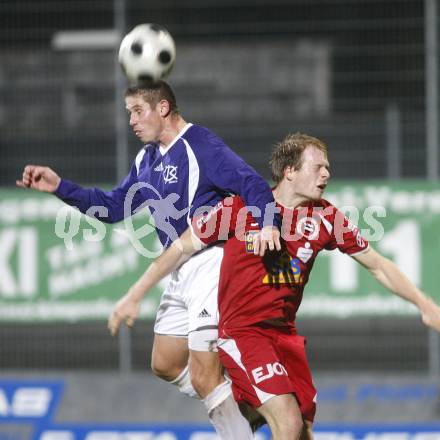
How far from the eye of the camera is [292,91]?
1284cm

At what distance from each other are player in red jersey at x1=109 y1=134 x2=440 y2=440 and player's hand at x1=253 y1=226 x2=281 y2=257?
0.10 m

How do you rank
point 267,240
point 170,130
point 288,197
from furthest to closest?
point 170,130 < point 288,197 < point 267,240

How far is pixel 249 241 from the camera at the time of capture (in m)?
5.34

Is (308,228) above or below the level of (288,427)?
above

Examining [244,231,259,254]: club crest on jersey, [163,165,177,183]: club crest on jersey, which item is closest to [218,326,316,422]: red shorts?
[244,231,259,254]: club crest on jersey

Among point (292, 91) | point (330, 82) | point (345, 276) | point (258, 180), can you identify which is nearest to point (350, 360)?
point (345, 276)

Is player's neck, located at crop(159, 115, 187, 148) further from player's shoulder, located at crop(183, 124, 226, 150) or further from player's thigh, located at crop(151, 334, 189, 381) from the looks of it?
player's thigh, located at crop(151, 334, 189, 381)

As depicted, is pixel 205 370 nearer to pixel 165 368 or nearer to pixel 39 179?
pixel 165 368

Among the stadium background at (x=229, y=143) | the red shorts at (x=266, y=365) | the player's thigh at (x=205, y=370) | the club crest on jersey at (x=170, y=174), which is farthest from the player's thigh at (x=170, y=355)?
the stadium background at (x=229, y=143)

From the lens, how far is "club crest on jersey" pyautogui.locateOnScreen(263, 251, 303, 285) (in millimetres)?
5328

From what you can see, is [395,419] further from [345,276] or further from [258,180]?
[258,180]

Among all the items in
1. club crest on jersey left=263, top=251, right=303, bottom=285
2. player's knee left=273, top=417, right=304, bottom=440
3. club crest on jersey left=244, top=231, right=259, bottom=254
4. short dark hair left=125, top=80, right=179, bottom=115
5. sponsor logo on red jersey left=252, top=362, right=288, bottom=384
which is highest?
short dark hair left=125, top=80, right=179, bottom=115

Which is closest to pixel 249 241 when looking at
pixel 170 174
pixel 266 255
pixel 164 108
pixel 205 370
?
pixel 266 255

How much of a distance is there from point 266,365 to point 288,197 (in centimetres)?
85
